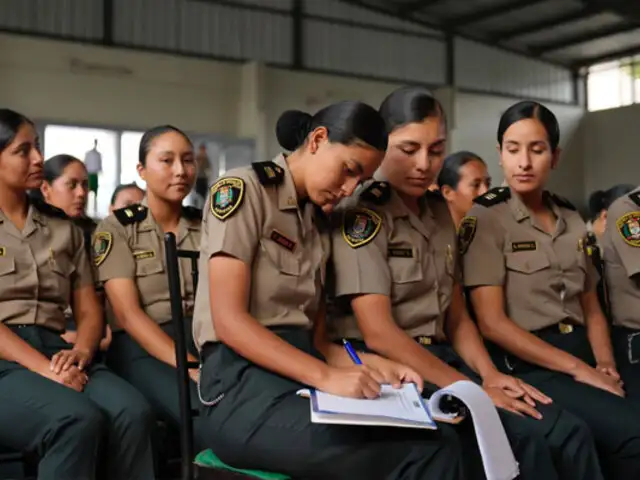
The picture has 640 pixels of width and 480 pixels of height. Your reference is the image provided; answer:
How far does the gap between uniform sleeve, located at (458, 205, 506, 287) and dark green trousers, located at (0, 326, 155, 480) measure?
96cm

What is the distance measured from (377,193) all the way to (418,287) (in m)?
0.26

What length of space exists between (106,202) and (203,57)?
243 centimetres

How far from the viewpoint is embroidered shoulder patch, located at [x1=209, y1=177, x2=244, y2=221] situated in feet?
5.66

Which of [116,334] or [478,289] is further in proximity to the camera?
[116,334]

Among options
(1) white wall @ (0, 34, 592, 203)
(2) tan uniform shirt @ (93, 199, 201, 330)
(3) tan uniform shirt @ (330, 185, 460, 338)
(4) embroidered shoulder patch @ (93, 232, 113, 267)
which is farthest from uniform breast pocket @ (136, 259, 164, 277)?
(1) white wall @ (0, 34, 592, 203)

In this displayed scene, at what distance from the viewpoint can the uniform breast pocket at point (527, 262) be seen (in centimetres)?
232

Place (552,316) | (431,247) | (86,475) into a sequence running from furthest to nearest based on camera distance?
(552,316)
(431,247)
(86,475)

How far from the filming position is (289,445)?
1.55 metres

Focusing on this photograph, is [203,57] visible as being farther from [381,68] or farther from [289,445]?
[289,445]

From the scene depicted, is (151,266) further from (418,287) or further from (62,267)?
(418,287)

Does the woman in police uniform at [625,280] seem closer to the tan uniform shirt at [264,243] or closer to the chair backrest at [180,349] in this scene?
the tan uniform shirt at [264,243]

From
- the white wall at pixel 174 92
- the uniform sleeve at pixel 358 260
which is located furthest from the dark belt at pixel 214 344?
the white wall at pixel 174 92

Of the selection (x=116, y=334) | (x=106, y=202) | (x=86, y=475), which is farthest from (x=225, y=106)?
(x=86, y=475)

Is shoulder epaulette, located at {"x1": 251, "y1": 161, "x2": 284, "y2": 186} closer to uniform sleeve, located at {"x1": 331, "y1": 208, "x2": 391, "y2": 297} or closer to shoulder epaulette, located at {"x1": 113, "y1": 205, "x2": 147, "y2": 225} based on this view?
uniform sleeve, located at {"x1": 331, "y1": 208, "x2": 391, "y2": 297}
